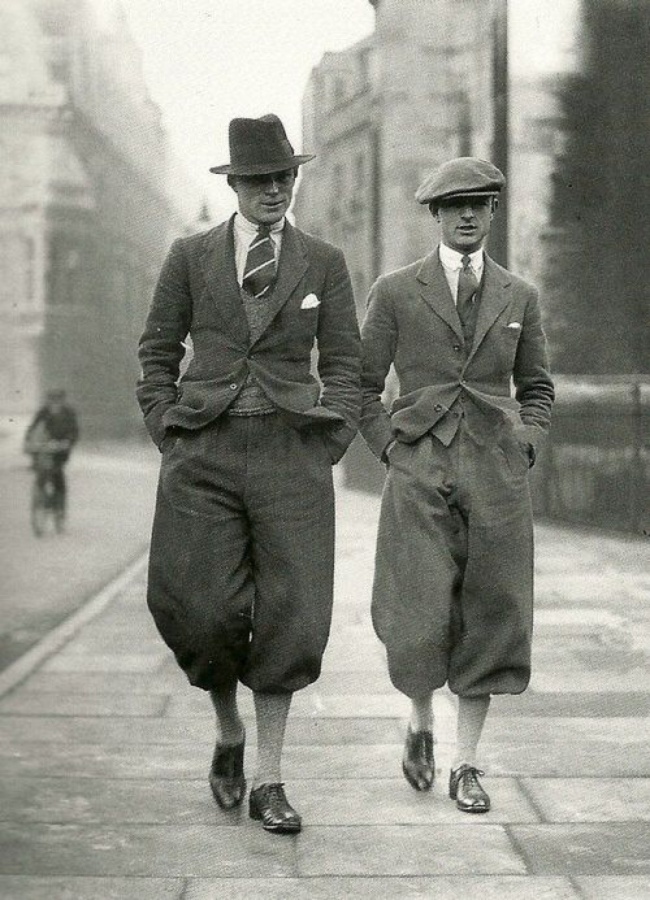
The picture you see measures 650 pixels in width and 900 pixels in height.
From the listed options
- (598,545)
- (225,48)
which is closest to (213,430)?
(225,48)

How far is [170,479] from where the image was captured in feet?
13.0

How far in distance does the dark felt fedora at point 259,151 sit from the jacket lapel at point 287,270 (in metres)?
0.20

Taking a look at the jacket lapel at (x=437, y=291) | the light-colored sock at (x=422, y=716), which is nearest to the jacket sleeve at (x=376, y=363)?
the jacket lapel at (x=437, y=291)

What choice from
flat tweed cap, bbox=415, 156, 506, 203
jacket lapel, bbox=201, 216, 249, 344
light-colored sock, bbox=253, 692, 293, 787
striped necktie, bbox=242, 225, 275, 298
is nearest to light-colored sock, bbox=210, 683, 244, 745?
light-colored sock, bbox=253, 692, 293, 787

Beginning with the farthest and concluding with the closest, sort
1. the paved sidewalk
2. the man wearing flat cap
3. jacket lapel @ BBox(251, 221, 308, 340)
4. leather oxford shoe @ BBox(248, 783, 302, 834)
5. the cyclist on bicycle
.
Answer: the cyclist on bicycle
the man wearing flat cap
jacket lapel @ BBox(251, 221, 308, 340)
leather oxford shoe @ BBox(248, 783, 302, 834)
the paved sidewalk

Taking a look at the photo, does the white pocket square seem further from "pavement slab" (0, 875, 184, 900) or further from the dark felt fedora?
"pavement slab" (0, 875, 184, 900)

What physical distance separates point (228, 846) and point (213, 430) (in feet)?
3.58

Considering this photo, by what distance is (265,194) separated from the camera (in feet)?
12.8

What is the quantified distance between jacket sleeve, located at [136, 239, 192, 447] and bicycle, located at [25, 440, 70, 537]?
2.41ft

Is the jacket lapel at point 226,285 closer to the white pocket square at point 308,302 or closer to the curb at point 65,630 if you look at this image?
the white pocket square at point 308,302

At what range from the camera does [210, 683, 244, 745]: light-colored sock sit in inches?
161

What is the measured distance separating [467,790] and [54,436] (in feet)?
5.73

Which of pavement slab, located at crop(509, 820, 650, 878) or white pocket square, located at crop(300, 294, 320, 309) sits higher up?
white pocket square, located at crop(300, 294, 320, 309)

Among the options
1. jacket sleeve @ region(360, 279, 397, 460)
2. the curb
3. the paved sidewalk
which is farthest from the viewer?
the curb
